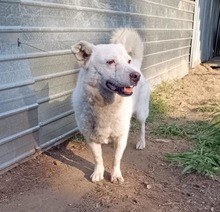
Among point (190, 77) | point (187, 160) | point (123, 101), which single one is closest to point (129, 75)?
point (123, 101)

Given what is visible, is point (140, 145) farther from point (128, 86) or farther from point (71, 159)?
point (128, 86)

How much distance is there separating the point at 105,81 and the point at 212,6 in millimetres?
10688

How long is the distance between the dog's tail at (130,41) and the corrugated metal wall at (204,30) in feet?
22.5

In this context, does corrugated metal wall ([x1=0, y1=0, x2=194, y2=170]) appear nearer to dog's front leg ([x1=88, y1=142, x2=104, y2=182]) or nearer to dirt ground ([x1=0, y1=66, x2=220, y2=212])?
dirt ground ([x1=0, y1=66, x2=220, y2=212])

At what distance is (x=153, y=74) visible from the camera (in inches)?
290

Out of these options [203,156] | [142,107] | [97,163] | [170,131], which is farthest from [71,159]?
[170,131]

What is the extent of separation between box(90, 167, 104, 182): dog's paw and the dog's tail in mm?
1323

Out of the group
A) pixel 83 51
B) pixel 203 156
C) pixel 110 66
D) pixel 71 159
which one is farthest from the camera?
pixel 71 159

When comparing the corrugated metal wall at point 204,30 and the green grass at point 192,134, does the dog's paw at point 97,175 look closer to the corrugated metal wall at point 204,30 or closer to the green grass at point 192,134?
the green grass at point 192,134

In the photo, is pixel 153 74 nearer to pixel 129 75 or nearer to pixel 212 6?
pixel 129 75

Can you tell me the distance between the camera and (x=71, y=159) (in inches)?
151

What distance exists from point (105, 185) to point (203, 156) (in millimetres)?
1169

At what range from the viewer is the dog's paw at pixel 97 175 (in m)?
3.27

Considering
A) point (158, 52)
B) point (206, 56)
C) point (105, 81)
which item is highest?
point (105, 81)
